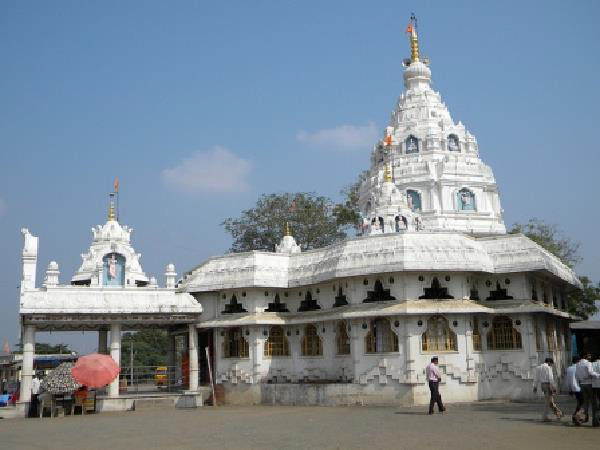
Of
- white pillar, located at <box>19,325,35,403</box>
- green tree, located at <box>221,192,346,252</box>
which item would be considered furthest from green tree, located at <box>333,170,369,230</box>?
white pillar, located at <box>19,325,35,403</box>

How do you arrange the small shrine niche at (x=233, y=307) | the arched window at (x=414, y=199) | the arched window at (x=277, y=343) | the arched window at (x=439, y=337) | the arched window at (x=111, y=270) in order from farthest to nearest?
the arched window at (x=414, y=199) < the arched window at (x=111, y=270) < the small shrine niche at (x=233, y=307) < the arched window at (x=277, y=343) < the arched window at (x=439, y=337)

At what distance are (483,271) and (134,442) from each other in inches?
593

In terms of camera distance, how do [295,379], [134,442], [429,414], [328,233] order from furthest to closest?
[328,233] → [295,379] → [429,414] → [134,442]

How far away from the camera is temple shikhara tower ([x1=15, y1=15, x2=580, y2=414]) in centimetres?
2467

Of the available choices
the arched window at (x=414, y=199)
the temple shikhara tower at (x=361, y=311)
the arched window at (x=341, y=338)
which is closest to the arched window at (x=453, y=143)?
the arched window at (x=414, y=199)

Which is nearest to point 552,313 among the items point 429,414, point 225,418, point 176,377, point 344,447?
point 429,414

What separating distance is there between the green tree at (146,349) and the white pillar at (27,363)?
42637mm

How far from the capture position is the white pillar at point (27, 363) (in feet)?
84.6

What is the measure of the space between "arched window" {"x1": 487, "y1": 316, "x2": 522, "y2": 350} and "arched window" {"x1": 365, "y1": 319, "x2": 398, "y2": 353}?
13.1 feet

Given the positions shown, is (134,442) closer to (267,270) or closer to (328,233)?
(267,270)

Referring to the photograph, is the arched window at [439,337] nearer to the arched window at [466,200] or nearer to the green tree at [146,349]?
the arched window at [466,200]

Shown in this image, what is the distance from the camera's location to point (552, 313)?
2623 cm

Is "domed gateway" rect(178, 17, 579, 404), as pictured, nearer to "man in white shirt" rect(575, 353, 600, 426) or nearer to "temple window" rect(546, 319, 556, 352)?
"temple window" rect(546, 319, 556, 352)

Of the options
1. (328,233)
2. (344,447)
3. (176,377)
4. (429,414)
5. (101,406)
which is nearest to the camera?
(344,447)
